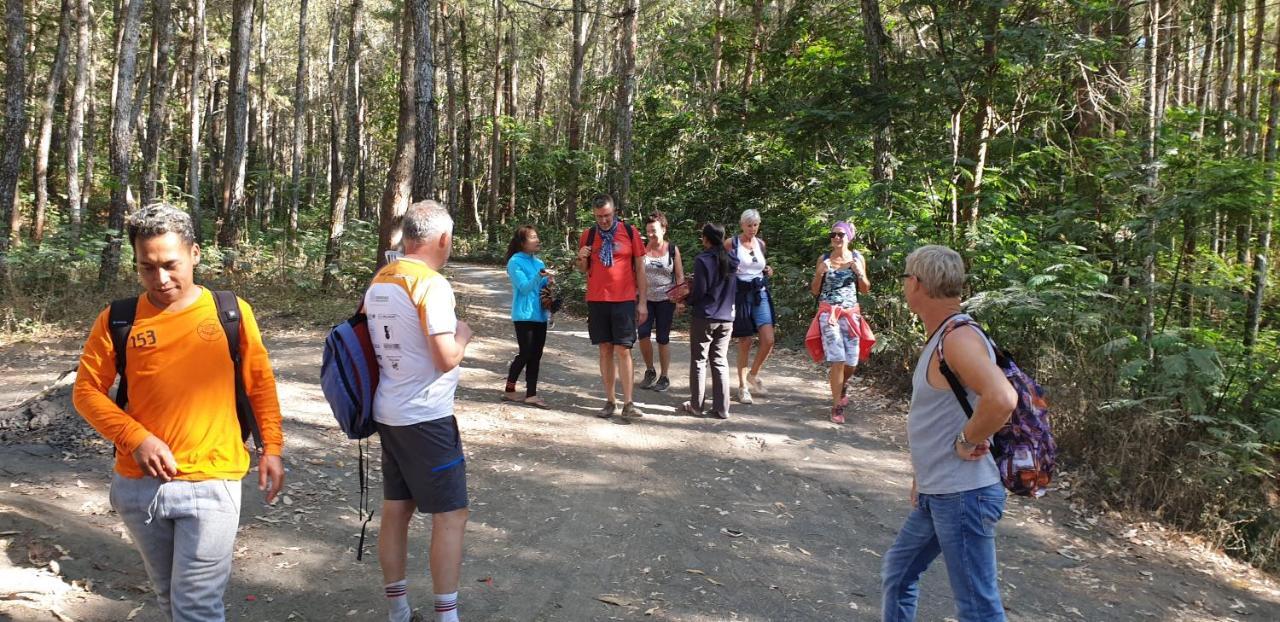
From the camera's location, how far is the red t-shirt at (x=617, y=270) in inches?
283

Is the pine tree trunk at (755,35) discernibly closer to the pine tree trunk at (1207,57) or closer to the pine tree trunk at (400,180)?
the pine tree trunk at (400,180)

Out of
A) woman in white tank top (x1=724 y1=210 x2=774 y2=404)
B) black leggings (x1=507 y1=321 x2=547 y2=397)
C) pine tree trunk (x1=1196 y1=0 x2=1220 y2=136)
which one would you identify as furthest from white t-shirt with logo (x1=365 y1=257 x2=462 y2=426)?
pine tree trunk (x1=1196 y1=0 x2=1220 y2=136)

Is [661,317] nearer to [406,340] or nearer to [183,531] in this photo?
[406,340]

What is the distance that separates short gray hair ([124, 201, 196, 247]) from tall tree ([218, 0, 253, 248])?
16.1 metres

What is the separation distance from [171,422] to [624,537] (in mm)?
3078

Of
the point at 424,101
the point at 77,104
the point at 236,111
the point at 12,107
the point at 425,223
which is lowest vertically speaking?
the point at 425,223

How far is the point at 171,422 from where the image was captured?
2596 millimetres

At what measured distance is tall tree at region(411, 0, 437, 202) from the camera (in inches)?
431

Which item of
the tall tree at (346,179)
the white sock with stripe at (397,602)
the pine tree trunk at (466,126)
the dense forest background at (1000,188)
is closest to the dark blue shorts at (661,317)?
the dense forest background at (1000,188)

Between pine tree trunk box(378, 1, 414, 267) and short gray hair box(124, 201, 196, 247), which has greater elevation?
pine tree trunk box(378, 1, 414, 267)

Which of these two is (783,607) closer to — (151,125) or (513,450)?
(513,450)

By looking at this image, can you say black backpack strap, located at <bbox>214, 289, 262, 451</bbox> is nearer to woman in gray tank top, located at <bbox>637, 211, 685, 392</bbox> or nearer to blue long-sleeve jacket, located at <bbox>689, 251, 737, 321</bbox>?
blue long-sleeve jacket, located at <bbox>689, 251, 737, 321</bbox>

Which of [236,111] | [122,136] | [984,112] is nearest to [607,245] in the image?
[984,112]

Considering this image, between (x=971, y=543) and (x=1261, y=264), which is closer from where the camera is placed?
(x=971, y=543)
